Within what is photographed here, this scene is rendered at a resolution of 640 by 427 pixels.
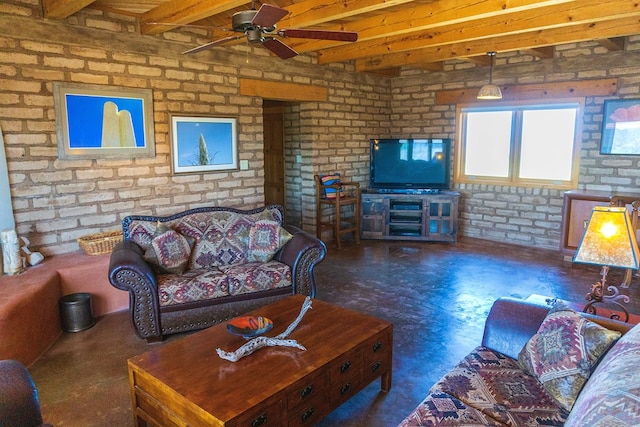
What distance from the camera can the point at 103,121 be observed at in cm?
393

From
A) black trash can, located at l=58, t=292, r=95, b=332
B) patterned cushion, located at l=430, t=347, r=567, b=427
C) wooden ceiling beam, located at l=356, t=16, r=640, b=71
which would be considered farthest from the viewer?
wooden ceiling beam, located at l=356, t=16, r=640, b=71

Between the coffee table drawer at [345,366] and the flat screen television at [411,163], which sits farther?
the flat screen television at [411,163]

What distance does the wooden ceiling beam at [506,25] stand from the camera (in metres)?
3.46

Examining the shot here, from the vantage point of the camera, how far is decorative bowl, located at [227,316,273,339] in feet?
7.58

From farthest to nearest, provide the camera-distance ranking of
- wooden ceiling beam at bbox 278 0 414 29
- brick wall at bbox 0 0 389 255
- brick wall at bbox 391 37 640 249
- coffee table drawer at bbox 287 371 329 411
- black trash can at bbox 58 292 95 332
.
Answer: brick wall at bbox 391 37 640 249 → brick wall at bbox 0 0 389 255 → black trash can at bbox 58 292 95 332 → wooden ceiling beam at bbox 278 0 414 29 → coffee table drawer at bbox 287 371 329 411

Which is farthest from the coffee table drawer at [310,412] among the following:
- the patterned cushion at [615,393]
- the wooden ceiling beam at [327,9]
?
the wooden ceiling beam at [327,9]

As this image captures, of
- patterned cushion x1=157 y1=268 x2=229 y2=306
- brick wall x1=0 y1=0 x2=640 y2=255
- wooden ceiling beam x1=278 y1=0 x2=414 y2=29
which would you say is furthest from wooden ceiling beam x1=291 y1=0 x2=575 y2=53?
patterned cushion x1=157 y1=268 x2=229 y2=306

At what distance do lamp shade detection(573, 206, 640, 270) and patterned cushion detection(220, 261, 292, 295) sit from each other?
2.22 meters

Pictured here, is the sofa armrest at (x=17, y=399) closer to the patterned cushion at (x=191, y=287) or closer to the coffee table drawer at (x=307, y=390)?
the coffee table drawer at (x=307, y=390)

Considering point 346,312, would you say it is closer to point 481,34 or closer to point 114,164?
point 114,164

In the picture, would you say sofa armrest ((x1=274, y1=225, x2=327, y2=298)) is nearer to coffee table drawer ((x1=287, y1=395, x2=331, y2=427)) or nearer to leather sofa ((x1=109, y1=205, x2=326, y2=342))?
leather sofa ((x1=109, y1=205, x2=326, y2=342))

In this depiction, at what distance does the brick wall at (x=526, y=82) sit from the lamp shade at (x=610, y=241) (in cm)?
385

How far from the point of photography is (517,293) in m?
4.19

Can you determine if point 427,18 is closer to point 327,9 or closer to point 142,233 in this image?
point 327,9
